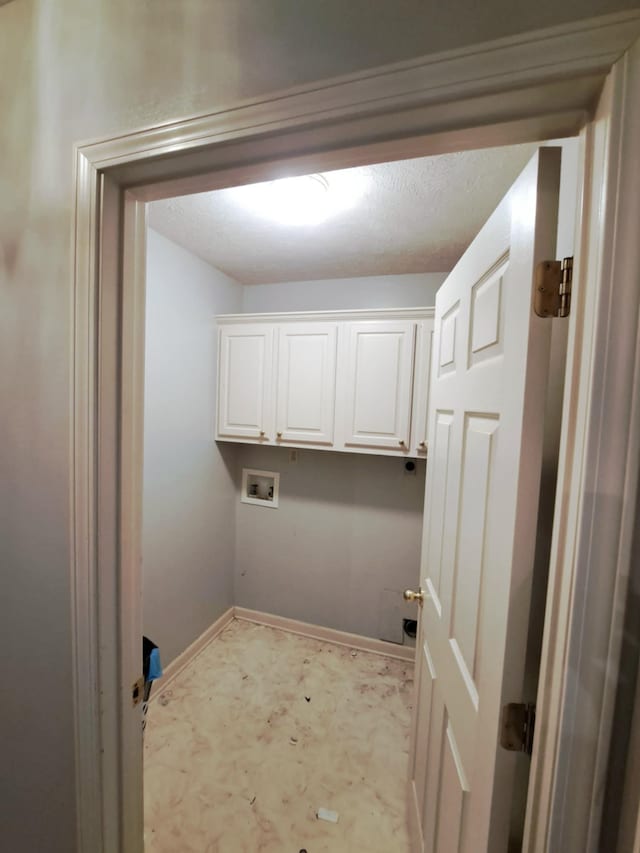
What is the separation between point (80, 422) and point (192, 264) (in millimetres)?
1671

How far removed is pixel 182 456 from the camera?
81.1 inches

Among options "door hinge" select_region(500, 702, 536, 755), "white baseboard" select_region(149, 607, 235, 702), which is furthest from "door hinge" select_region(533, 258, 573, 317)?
"white baseboard" select_region(149, 607, 235, 702)

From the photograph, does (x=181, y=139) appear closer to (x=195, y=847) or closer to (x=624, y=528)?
(x=624, y=528)

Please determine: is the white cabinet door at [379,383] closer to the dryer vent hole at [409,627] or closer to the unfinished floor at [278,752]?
the dryer vent hole at [409,627]

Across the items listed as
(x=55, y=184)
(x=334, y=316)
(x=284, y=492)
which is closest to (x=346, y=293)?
(x=334, y=316)

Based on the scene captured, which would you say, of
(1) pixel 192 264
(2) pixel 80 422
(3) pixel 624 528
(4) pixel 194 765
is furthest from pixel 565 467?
(1) pixel 192 264

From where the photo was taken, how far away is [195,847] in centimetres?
123

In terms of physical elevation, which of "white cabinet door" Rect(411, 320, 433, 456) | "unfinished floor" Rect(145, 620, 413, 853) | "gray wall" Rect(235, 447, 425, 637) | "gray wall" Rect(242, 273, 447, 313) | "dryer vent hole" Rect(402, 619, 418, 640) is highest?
"gray wall" Rect(242, 273, 447, 313)

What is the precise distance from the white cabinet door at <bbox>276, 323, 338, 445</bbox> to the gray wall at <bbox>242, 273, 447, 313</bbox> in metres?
0.37

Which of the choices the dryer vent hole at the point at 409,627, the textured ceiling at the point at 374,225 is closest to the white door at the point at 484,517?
the textured ceiling at the point at 374,225

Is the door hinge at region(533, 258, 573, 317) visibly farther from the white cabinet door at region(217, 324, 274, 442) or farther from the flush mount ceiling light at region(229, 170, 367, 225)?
the white cabinet door at region(217, 324, 274, 442)

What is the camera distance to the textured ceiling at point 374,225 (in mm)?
1222

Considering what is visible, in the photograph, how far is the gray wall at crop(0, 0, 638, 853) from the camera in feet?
1.73

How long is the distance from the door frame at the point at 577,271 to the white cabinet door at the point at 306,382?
4.52 feet
